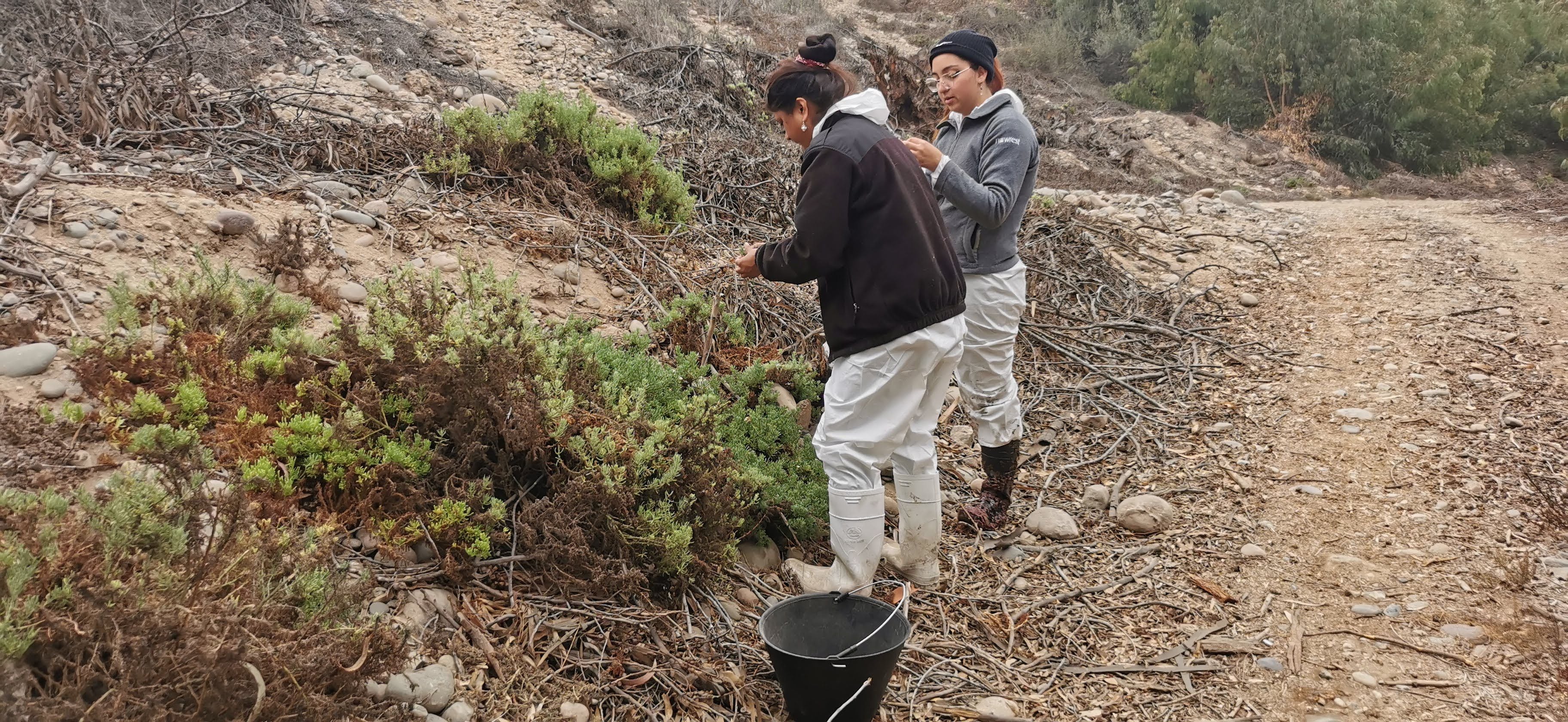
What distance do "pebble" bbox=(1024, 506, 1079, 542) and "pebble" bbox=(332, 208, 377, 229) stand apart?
3386 millimetres

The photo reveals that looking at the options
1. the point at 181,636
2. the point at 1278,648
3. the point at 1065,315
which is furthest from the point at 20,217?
the point at 1065,315

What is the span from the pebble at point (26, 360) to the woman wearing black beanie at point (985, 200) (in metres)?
2.95

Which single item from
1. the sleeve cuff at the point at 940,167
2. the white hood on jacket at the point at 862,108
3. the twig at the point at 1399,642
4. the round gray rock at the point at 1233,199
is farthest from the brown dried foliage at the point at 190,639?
the round gray rock at the point at 1233,199

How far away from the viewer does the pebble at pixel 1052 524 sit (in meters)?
4.14

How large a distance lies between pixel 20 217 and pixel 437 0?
20.8ft

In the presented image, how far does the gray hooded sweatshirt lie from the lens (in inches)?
138

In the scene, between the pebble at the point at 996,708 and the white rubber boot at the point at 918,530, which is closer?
the pebble at the point at 996,708

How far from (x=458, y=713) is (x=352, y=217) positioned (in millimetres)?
2846

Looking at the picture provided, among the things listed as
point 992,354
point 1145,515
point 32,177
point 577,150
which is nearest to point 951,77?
point 992,354

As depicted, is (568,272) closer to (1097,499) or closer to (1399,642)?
(1097,499)

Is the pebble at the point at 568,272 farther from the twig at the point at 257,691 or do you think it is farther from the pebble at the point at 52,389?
the twig at the point at 257,691

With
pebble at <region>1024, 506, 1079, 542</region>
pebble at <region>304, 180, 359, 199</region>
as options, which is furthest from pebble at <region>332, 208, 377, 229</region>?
pebble at <region>1024, 506, 1079, 542</region>

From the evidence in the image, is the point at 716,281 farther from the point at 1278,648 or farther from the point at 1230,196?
the point at 1230,196

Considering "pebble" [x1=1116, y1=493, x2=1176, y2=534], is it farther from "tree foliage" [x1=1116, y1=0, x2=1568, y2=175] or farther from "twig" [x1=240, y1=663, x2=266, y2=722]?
"tree foliage" [x1=1116, y1=0, x2=1568, y2=175]
